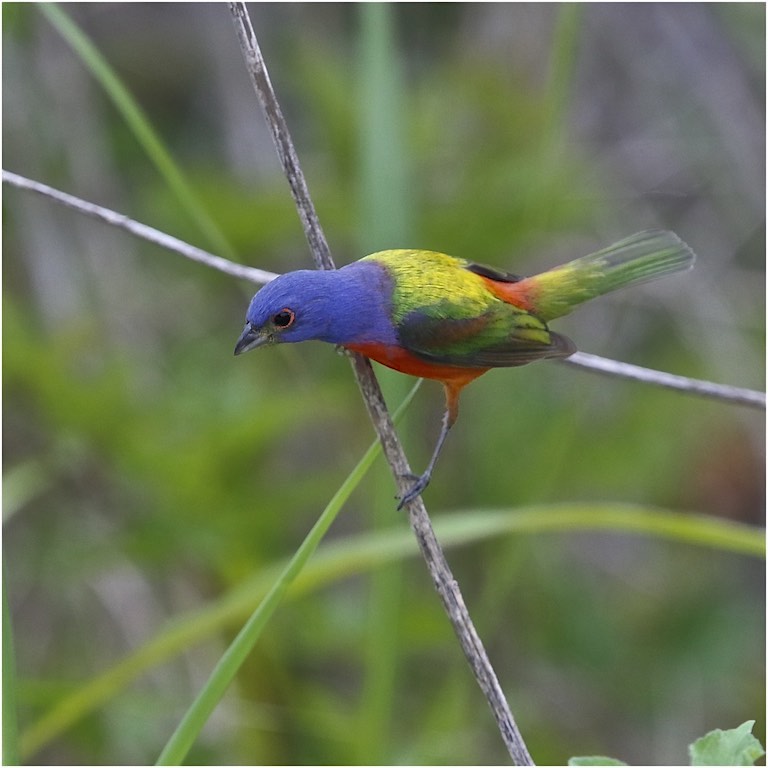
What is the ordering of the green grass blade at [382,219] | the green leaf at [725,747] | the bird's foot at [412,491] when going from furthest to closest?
the green grass blade at [382,219], the bird's foot at [412,491], the green leaf at [725,747]

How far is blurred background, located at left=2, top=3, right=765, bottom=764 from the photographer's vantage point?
11.4 ft

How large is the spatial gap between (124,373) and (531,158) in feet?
6.70

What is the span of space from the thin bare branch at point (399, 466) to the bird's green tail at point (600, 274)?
0.69 m

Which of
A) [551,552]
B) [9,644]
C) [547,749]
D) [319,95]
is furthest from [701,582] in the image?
[9,644]

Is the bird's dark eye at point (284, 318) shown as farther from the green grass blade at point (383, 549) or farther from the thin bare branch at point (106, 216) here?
the green grass blade at point (383, 549)

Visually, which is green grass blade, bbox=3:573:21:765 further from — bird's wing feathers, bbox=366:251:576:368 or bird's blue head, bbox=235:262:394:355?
bird's wing feathers, bbox=366:251:576:368

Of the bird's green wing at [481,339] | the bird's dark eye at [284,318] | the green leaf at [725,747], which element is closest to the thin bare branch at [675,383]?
the bird's green wing at [481,339]

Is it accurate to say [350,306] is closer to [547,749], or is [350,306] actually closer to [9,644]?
[9,644]

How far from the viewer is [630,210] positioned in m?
5.95

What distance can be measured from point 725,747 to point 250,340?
1345 mm

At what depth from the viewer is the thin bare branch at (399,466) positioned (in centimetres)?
212

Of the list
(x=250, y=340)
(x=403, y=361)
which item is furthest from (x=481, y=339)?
(x=250, y=340)

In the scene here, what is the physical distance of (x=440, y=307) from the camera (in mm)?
2666

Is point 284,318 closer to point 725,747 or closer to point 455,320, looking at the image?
point 455,320
